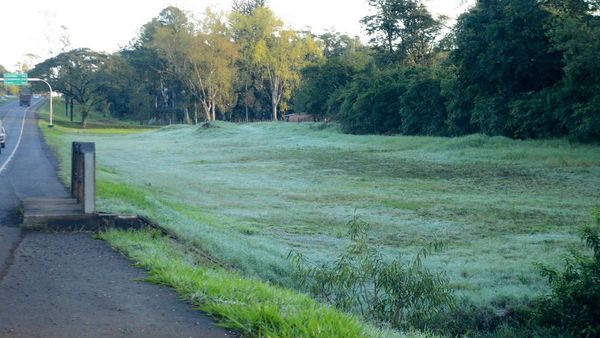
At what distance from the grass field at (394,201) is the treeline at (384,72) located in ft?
9.64

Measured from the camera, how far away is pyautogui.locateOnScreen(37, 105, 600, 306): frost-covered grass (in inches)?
512

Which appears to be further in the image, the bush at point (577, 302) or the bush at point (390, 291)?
the bush at point (577, 302)

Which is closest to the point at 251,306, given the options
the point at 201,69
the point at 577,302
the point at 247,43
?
the point at 577,302

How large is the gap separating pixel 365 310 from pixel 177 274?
3.23 m

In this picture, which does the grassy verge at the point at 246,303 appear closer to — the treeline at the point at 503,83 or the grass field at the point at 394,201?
the grass field at the point at 394,201

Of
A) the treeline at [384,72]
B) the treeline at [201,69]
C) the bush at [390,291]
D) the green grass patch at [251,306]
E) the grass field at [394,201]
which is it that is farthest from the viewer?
the treeline at [201,69]

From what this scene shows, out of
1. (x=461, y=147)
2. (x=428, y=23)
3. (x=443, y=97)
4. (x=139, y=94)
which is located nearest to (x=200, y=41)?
(x=139, y=94)

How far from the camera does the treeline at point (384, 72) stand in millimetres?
33534

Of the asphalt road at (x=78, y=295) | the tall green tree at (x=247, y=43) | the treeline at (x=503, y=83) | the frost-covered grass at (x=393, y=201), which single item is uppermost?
the tall green tree at (x=247, y=43)

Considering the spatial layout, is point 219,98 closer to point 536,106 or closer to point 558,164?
point 536,106

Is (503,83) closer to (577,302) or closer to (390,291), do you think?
(577,302)

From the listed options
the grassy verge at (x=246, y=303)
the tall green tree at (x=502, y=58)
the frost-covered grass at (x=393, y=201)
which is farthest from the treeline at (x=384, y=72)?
the grassy verge at (x=246, y=303)

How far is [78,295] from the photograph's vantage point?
6672 millimetres

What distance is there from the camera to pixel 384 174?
30141 mm
